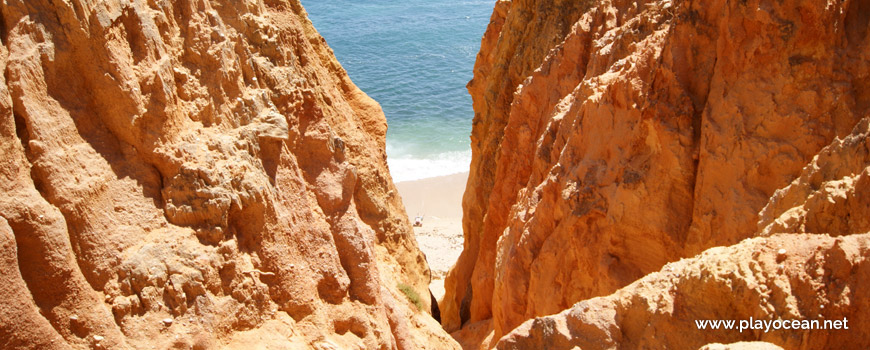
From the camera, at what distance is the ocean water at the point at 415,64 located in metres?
31.1

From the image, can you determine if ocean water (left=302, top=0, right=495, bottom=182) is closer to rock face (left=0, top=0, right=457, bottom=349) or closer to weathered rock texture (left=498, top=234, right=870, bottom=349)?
rock face (left=0, top=0, right=457, bottom=349)

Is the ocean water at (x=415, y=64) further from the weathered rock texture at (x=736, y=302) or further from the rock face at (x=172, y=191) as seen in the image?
the weathered rock texture at (x=736, y=302)

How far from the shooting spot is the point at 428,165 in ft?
94.9

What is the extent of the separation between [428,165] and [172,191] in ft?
77.6

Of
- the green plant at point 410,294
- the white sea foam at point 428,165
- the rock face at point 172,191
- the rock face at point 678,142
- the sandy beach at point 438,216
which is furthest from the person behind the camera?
the white sea foam at point 428,165

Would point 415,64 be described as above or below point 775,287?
above

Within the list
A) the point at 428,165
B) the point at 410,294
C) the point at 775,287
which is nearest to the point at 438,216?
the point at 428,165

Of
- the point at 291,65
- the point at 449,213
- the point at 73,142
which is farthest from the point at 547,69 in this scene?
the point at 449,213

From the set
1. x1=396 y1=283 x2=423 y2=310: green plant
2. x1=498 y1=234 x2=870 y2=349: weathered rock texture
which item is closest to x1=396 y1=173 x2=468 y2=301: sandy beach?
x1=396 y1=283 x2=423 y2=310: green plant

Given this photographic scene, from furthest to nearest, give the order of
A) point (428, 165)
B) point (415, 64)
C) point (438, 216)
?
point (415, 64) < point (428, 165) < point (438, 216)

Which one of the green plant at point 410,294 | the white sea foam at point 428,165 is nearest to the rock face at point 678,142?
the green plant at point 410,294

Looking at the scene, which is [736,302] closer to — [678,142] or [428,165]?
[678,142]

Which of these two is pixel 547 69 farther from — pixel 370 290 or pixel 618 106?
pixel 370 290

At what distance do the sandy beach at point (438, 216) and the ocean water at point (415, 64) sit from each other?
57.7 inches
